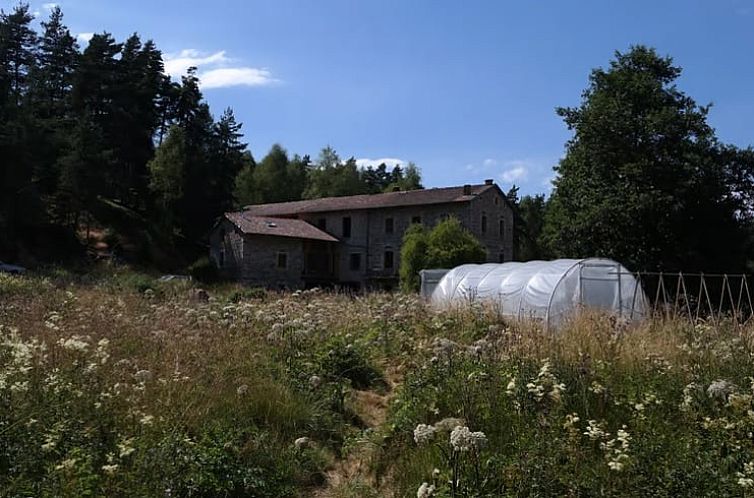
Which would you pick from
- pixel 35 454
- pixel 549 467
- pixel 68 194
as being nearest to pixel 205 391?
pixel 35 454

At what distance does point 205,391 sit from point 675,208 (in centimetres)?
2637

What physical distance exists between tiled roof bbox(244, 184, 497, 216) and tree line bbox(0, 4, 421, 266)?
15.4 feet

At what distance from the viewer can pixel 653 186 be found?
28.7m

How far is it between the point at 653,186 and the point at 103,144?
31621 millimetres

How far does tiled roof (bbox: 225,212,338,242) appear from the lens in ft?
127

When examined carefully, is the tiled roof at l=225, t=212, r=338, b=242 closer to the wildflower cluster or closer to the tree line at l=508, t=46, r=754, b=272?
the tree line at l=508, t=46, r=754, b=272

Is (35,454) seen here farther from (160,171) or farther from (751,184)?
(160,171)

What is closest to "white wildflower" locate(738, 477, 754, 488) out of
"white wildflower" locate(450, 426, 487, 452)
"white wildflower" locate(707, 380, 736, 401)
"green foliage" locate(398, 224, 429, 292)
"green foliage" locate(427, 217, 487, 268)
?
"white wildflower" locate(707, 380, 736, 401)

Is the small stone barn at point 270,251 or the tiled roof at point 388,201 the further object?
the tiled roof at point 388,201

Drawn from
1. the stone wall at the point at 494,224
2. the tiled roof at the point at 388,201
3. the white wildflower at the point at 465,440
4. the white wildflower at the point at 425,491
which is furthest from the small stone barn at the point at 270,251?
the white wildflower at the point at 465,440

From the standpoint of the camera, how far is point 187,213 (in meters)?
43.6

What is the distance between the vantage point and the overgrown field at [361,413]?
446cm

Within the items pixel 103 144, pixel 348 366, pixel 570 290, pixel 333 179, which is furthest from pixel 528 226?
pixel 348 366

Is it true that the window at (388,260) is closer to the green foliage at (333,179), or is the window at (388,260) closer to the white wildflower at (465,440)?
the green foliage at (333,179)
